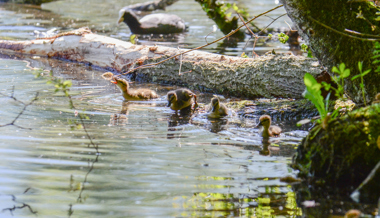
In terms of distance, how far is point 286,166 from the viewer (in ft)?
15.8

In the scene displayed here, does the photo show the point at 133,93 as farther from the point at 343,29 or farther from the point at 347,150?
the point at 347,150

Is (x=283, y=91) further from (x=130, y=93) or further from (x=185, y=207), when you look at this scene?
(x=185, y=207)

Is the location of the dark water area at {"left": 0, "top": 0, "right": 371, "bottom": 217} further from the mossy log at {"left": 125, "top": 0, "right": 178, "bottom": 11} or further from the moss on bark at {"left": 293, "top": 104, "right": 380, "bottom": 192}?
the mossy log at {"left": 125, "top": 0, "right": 178, "bottom": 11}

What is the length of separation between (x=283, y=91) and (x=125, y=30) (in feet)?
32.4

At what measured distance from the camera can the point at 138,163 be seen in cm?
491

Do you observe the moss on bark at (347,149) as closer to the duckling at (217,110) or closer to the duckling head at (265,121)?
Result: the duckling head at (265,121)

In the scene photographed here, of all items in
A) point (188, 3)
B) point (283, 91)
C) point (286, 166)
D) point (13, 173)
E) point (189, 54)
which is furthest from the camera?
point (188, 3)

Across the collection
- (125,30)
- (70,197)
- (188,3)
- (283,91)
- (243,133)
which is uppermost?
(188,3)

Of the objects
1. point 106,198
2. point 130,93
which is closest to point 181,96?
point 130,93

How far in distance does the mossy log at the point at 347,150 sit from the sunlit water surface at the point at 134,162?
37cm

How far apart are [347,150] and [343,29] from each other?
1894mm

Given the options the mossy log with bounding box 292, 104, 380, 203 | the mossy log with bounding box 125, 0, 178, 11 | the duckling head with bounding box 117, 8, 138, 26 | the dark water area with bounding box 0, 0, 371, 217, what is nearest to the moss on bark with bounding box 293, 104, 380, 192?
the mossy log with bounding box 292, 104, 380, 203

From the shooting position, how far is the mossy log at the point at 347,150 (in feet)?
13.4

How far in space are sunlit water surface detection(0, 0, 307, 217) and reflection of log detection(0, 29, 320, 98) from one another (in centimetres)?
113
